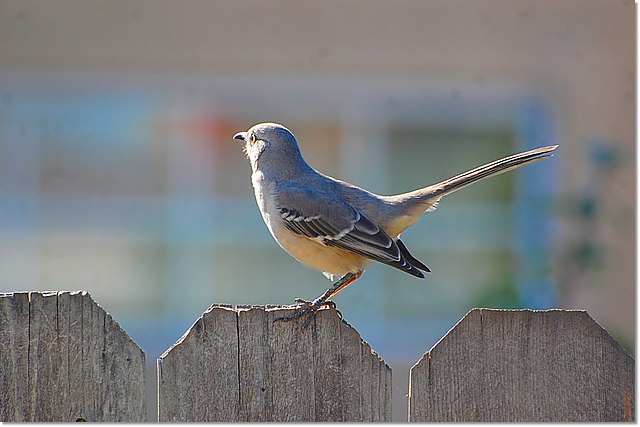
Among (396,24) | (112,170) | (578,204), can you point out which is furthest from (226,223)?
(578,204)

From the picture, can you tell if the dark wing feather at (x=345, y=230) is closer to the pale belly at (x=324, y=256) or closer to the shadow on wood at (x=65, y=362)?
the pale belly at (x=324, y=256)

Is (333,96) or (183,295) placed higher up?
(333,96)

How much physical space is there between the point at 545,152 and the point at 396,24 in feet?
14.4

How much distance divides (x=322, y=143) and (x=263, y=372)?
5.57 m

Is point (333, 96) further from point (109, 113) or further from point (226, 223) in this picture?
point (109, 113)

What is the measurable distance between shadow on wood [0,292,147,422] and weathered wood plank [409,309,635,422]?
3.31 feet

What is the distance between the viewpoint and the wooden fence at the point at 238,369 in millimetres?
2668

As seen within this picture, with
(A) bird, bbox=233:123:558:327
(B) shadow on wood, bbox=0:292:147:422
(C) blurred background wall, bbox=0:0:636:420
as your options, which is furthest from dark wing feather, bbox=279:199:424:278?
(C) blurred background wall, bbox=0:0:636:420

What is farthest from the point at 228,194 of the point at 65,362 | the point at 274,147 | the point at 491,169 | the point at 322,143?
the point at 65,362

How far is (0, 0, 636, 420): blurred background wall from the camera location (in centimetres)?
772

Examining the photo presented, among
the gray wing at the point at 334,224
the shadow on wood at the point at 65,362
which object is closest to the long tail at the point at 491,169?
the gray wing at the point at 334,224

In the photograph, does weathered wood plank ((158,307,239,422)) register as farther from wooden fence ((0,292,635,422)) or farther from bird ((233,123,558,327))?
bird ((233,123,558,327))

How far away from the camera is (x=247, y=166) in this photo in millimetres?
8062

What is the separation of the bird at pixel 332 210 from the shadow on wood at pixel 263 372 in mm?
1065
